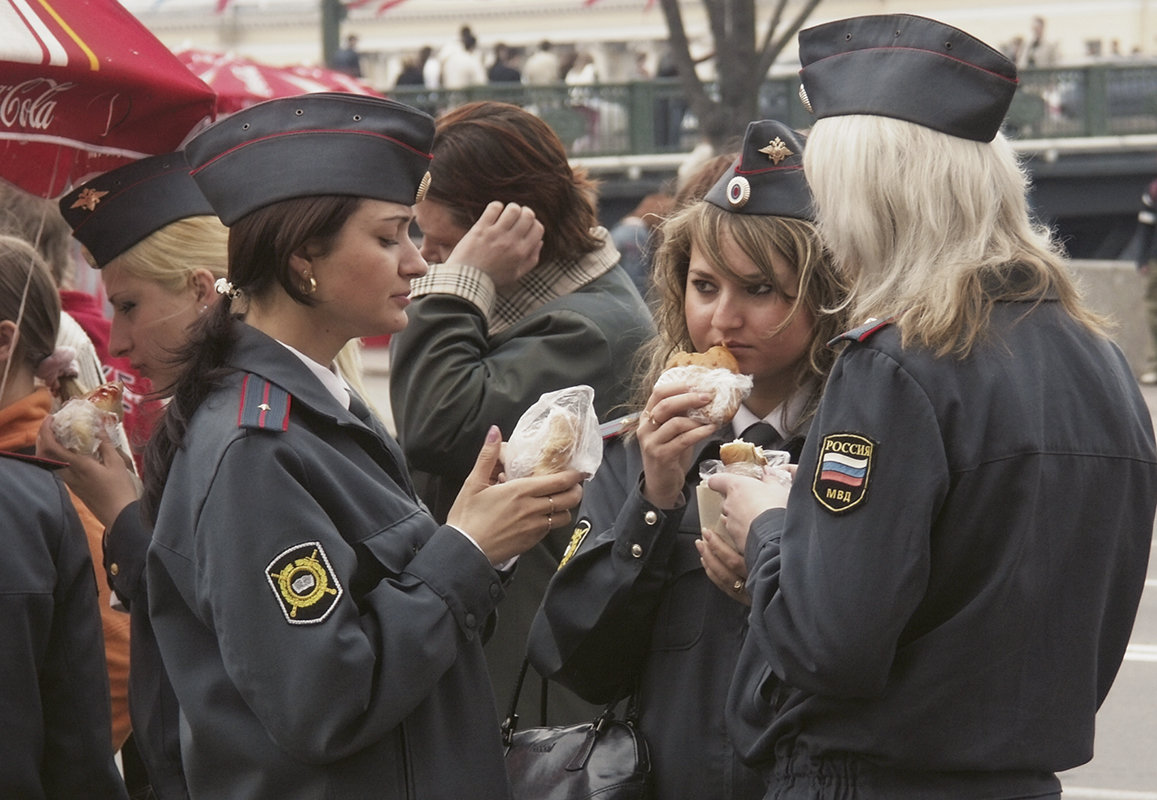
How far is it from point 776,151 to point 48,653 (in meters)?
1.80

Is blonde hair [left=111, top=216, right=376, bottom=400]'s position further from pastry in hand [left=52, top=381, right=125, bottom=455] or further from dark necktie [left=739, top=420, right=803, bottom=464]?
dark necktie [left=739, top=420, right=803, bottom=464]

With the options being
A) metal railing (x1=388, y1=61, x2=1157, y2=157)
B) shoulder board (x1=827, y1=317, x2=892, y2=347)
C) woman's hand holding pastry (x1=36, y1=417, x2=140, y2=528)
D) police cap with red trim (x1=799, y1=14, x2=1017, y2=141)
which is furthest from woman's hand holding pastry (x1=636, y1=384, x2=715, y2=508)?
metal railing (x1=388, y1=61, x2=1157, y2=157)

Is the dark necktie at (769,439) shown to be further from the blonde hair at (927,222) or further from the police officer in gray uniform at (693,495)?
the blonde hair at (927,222)

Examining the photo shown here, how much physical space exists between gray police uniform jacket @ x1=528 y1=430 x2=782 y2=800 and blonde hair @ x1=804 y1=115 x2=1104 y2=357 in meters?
0.68

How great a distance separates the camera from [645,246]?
14.0 ft

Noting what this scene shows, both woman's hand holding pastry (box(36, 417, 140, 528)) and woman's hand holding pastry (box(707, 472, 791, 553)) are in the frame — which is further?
woman's hand holding pastry (box(36, 417, 140, 528))

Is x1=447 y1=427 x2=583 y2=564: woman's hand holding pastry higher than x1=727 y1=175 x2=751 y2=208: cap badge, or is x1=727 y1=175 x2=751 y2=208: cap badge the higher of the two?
x1=727 y1=175 x2=751 y2=208: cap badge

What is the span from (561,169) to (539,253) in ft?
0.84

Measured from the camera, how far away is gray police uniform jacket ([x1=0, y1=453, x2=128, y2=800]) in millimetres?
3166

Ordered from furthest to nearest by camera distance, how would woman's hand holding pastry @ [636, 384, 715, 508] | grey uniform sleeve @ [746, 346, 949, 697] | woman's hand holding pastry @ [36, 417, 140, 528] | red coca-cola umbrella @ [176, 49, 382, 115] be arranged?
red coca-cola umbrella @ [176, 49, 382, 115] < woman's hand holding pastry @ [36, 417, 140, 528] < woman's hand holding pastry @ [636, 384, 715, 508] < grey uniform sleeve @ [746, 346, 949, 697]

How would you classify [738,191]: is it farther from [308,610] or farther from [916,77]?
[308,610]

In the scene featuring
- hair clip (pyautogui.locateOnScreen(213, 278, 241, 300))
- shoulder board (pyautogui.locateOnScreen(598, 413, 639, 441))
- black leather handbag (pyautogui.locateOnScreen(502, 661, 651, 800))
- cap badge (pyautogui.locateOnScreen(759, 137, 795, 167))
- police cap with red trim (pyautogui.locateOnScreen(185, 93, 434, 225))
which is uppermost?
police cap with red trim (pyautogui.locateOnScreen(185, 93, 434, 225))

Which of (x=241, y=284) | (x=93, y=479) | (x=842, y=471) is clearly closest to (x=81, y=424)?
(x=93, y=479)

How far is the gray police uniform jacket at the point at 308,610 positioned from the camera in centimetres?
248
